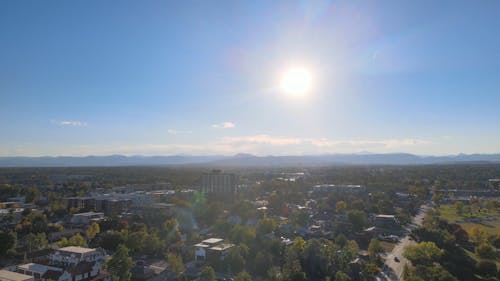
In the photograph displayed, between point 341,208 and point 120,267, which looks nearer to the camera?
point 120,267

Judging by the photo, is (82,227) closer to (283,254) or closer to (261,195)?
(283,254)

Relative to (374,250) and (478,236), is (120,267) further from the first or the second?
(478,236)

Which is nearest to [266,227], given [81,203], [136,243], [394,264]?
[394,264]

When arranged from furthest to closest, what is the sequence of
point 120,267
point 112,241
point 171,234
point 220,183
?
1. point 220,183
2. point 171,234
3. point 112,241
4. point 120,267

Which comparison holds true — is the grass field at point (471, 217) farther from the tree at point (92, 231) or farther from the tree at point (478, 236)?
the tree at point (92, 231)

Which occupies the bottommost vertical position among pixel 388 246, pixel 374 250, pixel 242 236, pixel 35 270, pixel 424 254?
pixel 388 246

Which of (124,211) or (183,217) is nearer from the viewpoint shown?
(183,217)

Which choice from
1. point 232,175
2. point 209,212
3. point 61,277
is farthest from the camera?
point 232,175

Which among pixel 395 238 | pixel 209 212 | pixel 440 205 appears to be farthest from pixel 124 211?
pixel 440 205
